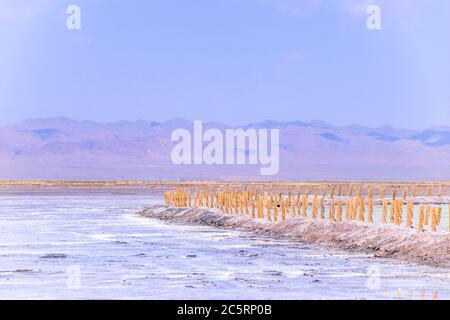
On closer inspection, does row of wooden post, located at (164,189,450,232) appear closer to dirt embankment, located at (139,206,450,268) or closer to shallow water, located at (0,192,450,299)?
dirt embankment, located at (139,206,450,268)

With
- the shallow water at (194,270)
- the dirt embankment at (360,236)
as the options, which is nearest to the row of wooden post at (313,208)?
the dirt embankment at (360,236)

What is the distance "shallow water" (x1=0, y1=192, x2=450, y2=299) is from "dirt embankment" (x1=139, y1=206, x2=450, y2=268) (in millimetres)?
1070

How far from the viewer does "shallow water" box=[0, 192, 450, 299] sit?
68.7 feet

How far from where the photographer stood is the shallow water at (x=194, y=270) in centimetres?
2095

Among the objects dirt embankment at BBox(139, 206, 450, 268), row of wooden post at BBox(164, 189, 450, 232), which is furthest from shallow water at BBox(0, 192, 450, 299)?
row of wooden post at BBox(164, 189, 450, 232)

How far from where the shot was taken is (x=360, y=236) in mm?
34875

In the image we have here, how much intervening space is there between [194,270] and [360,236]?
10415 millimetres

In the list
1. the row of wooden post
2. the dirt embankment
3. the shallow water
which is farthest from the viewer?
the row of wooden post

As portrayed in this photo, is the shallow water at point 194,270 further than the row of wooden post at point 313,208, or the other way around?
the row of wooden post at point 313,208

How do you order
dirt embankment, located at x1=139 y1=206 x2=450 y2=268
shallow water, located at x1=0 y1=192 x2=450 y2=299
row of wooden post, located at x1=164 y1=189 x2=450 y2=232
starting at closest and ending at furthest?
1. shallow water, located at x1=0 y1=192 x2=450 y2=299
2. dirt embankment, located at x1=139 y1=206 x2=450 y2=268
3. row of wooden post, located at x1=164 y1=189 x2=450 y2=232

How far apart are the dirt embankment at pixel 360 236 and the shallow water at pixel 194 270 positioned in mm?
1070

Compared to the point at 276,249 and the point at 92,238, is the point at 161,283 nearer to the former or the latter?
the point at 276,249

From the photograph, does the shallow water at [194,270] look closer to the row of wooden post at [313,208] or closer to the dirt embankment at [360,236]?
the dirt embankment at [360,236]
